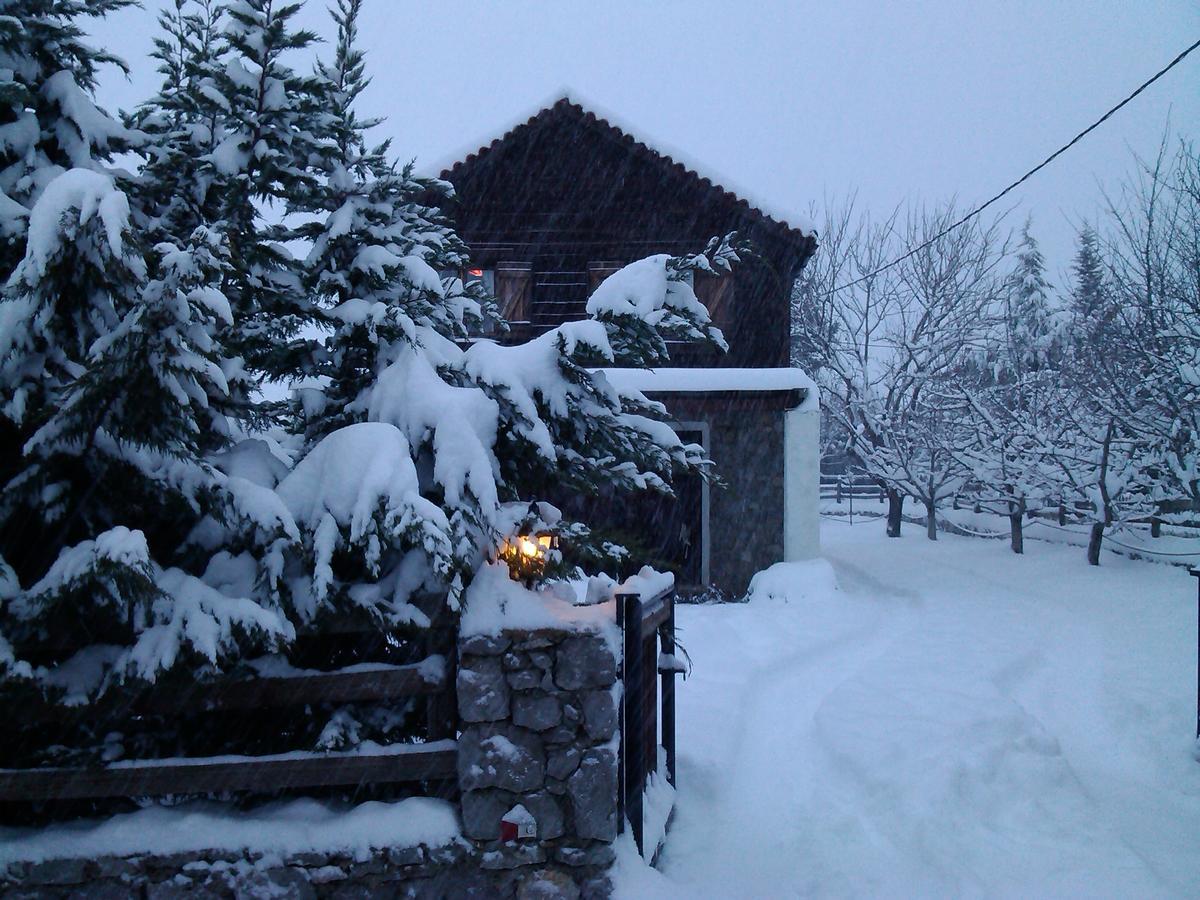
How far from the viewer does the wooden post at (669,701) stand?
4793 mm

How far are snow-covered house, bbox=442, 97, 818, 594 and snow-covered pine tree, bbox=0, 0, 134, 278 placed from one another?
7850 millimetres

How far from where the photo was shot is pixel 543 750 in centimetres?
354

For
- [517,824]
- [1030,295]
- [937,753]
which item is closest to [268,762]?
[517,824]

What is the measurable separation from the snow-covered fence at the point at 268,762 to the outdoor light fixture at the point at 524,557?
54cm

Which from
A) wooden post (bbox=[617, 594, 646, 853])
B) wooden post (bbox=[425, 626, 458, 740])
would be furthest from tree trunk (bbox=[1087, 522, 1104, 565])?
wooden post (bbox=[425, 626, 458, 740])

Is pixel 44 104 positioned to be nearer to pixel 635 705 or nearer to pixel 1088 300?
pixel 635 705

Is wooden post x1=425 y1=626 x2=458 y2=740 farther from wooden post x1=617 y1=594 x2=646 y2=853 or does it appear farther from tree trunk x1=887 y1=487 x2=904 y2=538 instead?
tree trunk x1=887 y1=487 x2=904 y2=538

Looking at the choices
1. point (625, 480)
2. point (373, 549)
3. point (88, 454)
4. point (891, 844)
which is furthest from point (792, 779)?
point (88, 454)

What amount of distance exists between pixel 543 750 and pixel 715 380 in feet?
27.3

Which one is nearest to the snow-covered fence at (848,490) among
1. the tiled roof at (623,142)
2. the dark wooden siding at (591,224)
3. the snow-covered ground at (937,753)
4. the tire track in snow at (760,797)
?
the dark wooden siding at (591,224)

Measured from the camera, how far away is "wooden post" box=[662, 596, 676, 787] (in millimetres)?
4793

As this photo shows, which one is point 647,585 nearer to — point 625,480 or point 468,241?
point 625,480

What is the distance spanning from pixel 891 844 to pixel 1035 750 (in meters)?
1.77

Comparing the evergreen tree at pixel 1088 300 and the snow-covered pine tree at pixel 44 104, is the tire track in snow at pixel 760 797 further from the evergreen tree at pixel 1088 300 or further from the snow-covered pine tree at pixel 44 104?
the evergreen tree at pixel 1088 300
